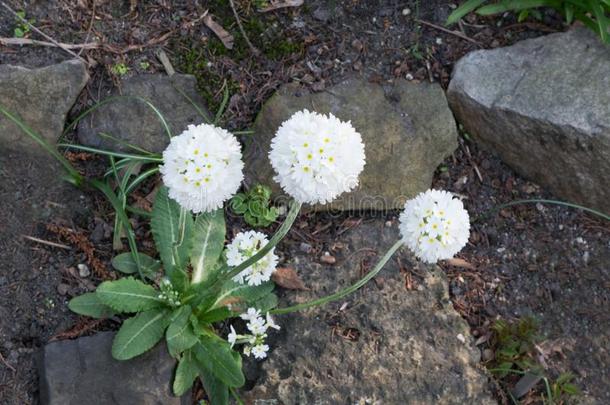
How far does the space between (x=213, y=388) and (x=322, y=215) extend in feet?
4.05

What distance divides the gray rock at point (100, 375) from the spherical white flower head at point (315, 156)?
1.41 meters

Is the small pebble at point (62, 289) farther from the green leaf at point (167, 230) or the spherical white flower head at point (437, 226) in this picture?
the spherical white flower head at point (437, 226)

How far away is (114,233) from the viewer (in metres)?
3.82

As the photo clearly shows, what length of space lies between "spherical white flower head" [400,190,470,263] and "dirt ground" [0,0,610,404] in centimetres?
122

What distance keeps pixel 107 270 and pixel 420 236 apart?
6.10ft

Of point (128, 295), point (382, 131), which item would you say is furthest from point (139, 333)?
point (382, 131)

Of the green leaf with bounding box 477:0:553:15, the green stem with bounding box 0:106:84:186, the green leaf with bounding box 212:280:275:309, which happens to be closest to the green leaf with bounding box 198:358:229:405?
the green leaf with bounding box 212:280:275:309

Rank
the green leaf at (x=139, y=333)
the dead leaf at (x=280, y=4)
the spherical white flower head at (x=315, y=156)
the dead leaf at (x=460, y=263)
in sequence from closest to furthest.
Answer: the spherical white flower head at (x=315, y=156) < the green leaf at (x=139, y=333) < the dead leaf at (x=460, y=263) < the dead leaf at (x=280, y=4)

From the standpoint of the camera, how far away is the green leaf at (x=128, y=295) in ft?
11.0

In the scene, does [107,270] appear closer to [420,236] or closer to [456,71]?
[420,236]

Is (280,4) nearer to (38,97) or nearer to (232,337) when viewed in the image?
(38,97)

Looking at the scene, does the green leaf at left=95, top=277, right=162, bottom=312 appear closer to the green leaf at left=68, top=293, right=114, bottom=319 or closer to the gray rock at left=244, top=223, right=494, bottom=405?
the green leaf at left=68, top=293, right=114, bottom=319

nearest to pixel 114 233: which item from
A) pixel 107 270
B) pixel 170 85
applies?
pixel 107 270

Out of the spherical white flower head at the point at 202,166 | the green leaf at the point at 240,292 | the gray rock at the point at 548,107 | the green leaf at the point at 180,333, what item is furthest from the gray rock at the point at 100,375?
the gray rock at the point at 548,107
